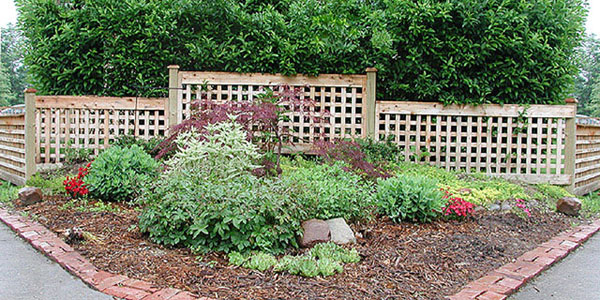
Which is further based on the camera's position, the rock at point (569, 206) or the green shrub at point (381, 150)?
the green shrub at point (381, 150)

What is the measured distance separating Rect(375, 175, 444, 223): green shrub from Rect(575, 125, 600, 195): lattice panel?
3.99 m

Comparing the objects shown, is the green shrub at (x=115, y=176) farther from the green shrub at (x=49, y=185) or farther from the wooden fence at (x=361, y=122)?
the wooden fence at (x=361, y=122)

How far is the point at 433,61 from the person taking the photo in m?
6.72

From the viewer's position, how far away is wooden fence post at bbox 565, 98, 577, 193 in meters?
6.63

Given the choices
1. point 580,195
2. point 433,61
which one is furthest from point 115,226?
point 580,195

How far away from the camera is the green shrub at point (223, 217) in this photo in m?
3.34

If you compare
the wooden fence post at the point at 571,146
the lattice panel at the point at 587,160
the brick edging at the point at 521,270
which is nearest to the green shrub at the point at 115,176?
the brick edging at the point at 521,270

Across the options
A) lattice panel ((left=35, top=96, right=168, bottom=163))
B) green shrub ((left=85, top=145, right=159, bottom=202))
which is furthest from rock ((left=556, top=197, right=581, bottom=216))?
lattice panel ((left=35, top=96, right=168, bottom=163))

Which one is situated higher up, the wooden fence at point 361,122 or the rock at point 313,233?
the wooden fence at point 361,122

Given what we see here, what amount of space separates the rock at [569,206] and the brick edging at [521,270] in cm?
74

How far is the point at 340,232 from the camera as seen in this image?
3.69 m

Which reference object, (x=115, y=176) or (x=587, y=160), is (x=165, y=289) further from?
(x=587, y=160)

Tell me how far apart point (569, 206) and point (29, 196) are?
20.1ft

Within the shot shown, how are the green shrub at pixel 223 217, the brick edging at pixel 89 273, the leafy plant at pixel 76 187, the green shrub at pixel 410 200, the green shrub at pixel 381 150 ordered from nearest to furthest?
the brick edging at pixel 89 273
the green shrub at pixel 223 217
the green shrub at pixel 410 200
the leafy plant at pixel 76 187
the green shrub at pixel 381 150
